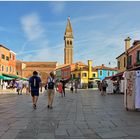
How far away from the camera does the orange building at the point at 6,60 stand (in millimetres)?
70225

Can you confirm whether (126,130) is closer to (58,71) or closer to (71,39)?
(58,71)

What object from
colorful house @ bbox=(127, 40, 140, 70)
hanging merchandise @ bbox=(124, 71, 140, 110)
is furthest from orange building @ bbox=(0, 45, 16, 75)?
hanging merchandise @ bbox=(124, 71, 140, 110)

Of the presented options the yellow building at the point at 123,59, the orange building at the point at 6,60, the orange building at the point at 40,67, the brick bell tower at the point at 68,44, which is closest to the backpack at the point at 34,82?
the yellow building at the point at 123,59

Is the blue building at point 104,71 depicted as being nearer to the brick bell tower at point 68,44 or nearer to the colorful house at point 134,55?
the brick bell tower at point 68,44

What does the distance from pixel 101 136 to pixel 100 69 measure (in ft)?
311

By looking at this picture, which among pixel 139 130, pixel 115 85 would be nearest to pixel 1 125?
pixel 139 130

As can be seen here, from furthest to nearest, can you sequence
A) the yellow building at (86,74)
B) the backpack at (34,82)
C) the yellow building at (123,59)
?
1. the yellow building at (86,74)
2. the yellow building at (123,59)
3. the backpack at (34,82)

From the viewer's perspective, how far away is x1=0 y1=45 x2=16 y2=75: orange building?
2765 inches

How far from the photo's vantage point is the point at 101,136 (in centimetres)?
710

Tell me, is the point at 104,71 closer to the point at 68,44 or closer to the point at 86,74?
the point at 86,74

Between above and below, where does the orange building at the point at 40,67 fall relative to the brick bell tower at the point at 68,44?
below

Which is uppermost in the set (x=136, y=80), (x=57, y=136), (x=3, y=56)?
(x=3, y=56)

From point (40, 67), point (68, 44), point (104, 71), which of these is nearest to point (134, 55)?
point (104, 71)

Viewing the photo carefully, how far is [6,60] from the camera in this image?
7425 cm
